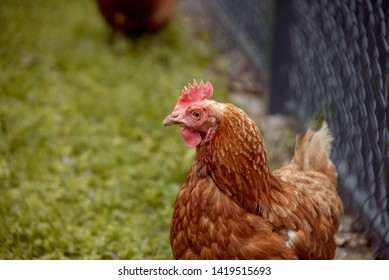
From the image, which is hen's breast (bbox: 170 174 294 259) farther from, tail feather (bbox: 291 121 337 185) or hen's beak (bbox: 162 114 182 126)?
tail feather (bbox: 291 121 337 185)

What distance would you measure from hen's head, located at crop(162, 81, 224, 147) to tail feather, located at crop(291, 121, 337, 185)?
0.62 m

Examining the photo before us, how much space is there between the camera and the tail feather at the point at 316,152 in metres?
2.48

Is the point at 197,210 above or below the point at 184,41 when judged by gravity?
below

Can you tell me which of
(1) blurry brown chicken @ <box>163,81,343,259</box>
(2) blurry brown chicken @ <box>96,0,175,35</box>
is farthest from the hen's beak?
(2) blurry brown chicken @ <box>96,0,175,35</box>

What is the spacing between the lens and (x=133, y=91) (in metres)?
4.20

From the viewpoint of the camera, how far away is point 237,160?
2.03 metres

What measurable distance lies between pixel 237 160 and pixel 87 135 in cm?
189

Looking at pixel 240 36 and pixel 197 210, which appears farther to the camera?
pixel 240 36

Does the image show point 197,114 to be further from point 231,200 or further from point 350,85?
point 350,85

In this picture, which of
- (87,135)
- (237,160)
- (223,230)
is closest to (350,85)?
(237,160)

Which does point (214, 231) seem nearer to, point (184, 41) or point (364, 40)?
point (364, 40)

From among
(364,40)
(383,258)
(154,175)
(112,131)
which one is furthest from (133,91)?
(383,258)

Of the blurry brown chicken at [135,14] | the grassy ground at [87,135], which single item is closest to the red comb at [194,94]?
the grassy ground at [87,135]
